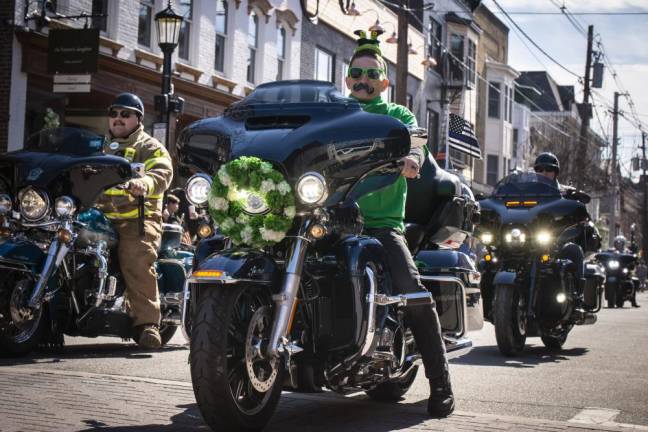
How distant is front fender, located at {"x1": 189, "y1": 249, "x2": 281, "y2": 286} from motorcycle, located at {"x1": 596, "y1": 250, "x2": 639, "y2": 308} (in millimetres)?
19159

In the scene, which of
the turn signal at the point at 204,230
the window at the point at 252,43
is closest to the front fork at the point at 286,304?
the turn signal at the point at 204,230

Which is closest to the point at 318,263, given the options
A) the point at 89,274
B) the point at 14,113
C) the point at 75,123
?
the point at 89,274

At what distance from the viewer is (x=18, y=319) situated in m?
7.67

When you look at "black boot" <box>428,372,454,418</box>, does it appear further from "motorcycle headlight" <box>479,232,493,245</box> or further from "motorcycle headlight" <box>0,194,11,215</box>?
"motorcycle headlight" <box>479,232,493,245</box>

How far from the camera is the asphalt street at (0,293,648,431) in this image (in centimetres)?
585

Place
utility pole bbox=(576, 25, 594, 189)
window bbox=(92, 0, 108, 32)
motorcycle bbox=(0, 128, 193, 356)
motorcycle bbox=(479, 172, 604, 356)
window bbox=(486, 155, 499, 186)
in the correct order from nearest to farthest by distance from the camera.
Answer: motorcycle bbox=(0, 128, 193, 356)
motorcycle bbox=(479, 172, 604, 356)
window bbox=(92, 0, 108, 32)
utility pole bbox=(576, 25, 594, 189)
window bbox=(486, 155, 499, 186)

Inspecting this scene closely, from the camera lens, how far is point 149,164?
8.60 metres

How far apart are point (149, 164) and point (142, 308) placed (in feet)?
3.76

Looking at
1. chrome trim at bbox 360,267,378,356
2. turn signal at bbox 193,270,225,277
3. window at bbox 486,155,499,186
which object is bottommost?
chrome trim at bbox 360,267,378,356

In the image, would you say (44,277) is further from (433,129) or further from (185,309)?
(433,129)

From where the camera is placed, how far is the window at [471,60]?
4481 centimetres

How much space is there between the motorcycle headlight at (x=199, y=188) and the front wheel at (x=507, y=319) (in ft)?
16.4

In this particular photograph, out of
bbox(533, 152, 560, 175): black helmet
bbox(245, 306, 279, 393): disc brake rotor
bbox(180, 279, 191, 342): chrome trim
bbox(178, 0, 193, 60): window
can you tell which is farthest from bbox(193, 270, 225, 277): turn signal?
bbox(178, 0, 193, 60): window

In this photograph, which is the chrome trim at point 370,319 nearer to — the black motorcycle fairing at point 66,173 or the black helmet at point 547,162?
the black motorcycle fairing at point 66,173
